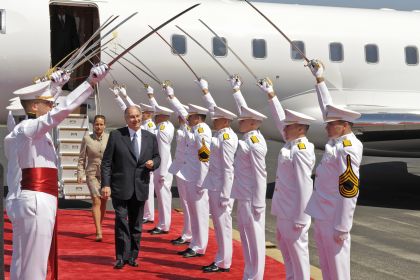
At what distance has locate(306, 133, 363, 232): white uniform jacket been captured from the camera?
23.0ft

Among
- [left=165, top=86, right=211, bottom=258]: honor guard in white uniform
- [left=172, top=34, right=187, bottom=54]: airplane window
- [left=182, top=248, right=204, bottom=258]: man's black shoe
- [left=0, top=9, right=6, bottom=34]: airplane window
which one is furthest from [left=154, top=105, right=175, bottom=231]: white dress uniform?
[left=0, top=9, right=6, bottom=34]: airplane window

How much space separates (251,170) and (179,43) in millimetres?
7927

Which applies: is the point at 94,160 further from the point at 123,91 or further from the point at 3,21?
the point at 3,21

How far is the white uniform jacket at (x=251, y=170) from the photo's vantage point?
28.1 feet

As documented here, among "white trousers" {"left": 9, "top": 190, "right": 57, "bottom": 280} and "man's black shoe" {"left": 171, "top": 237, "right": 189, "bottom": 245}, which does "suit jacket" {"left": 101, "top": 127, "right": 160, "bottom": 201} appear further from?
"white trousers" {"left": 9, "top": 190, "right": 57, "bottom": 280}

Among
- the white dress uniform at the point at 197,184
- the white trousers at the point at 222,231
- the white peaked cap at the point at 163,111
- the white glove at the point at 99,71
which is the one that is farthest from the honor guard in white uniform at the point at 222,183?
the white glove at the point at 99,71

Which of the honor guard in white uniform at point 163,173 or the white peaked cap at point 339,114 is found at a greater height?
the white peaked cap at point 339,114

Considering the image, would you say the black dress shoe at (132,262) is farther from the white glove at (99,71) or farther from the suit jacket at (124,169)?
the white glove at (99,71)

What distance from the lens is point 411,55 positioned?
1808 cm

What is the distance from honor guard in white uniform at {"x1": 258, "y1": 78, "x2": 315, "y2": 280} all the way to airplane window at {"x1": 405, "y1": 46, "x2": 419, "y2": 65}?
10801 mm

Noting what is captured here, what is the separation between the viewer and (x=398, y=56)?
706 inches

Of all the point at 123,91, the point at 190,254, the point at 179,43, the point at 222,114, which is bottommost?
the point at 190,254

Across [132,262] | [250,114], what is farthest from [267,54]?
[132,262]

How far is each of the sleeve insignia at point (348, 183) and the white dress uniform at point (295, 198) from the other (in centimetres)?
65
